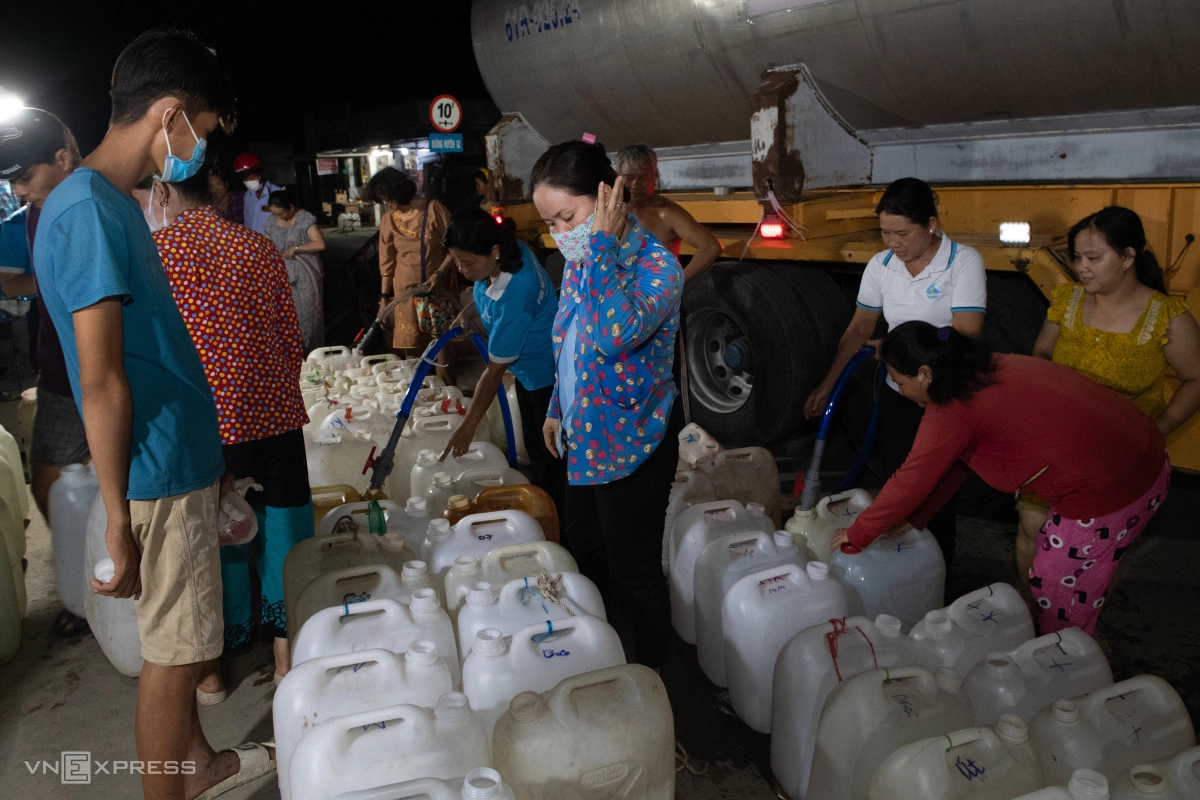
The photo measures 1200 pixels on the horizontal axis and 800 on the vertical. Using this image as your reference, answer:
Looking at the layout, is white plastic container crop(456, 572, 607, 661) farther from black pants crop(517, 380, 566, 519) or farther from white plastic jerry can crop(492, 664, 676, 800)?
black pants crop(517, 380, 566, 519)

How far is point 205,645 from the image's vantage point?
198cm

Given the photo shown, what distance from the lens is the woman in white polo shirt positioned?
2.87 meters

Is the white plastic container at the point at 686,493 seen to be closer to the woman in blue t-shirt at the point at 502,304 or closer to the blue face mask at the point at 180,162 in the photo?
the woman in blue t-shirt at the point at 502,304

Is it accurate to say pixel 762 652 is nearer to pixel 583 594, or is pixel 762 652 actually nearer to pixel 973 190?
pixel 583 594

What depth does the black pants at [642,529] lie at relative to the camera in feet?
7.64

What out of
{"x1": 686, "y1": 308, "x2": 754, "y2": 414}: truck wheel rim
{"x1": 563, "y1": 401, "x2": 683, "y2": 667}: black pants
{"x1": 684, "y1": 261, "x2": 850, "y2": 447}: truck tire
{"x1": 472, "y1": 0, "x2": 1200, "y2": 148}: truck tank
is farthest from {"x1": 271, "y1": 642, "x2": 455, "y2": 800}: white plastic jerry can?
{"x1": 472, "y1": 0, "x2": 1200, "y2": 148}: truck tank

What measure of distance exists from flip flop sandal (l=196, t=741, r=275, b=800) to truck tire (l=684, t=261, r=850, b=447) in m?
3.04

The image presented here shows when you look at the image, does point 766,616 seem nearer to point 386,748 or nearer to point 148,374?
point 386,748

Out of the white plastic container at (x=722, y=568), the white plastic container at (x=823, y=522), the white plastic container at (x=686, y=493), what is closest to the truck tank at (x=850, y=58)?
the white plastic container at (x=823, y=522)

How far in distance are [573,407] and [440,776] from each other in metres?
0.97

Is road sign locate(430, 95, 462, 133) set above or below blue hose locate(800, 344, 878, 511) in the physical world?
above

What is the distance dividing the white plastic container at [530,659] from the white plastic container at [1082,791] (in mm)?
913

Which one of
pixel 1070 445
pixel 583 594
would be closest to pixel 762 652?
pixel 583 594

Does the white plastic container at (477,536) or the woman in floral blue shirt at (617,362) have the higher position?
the woman in floral blue shirt at (617,362)
